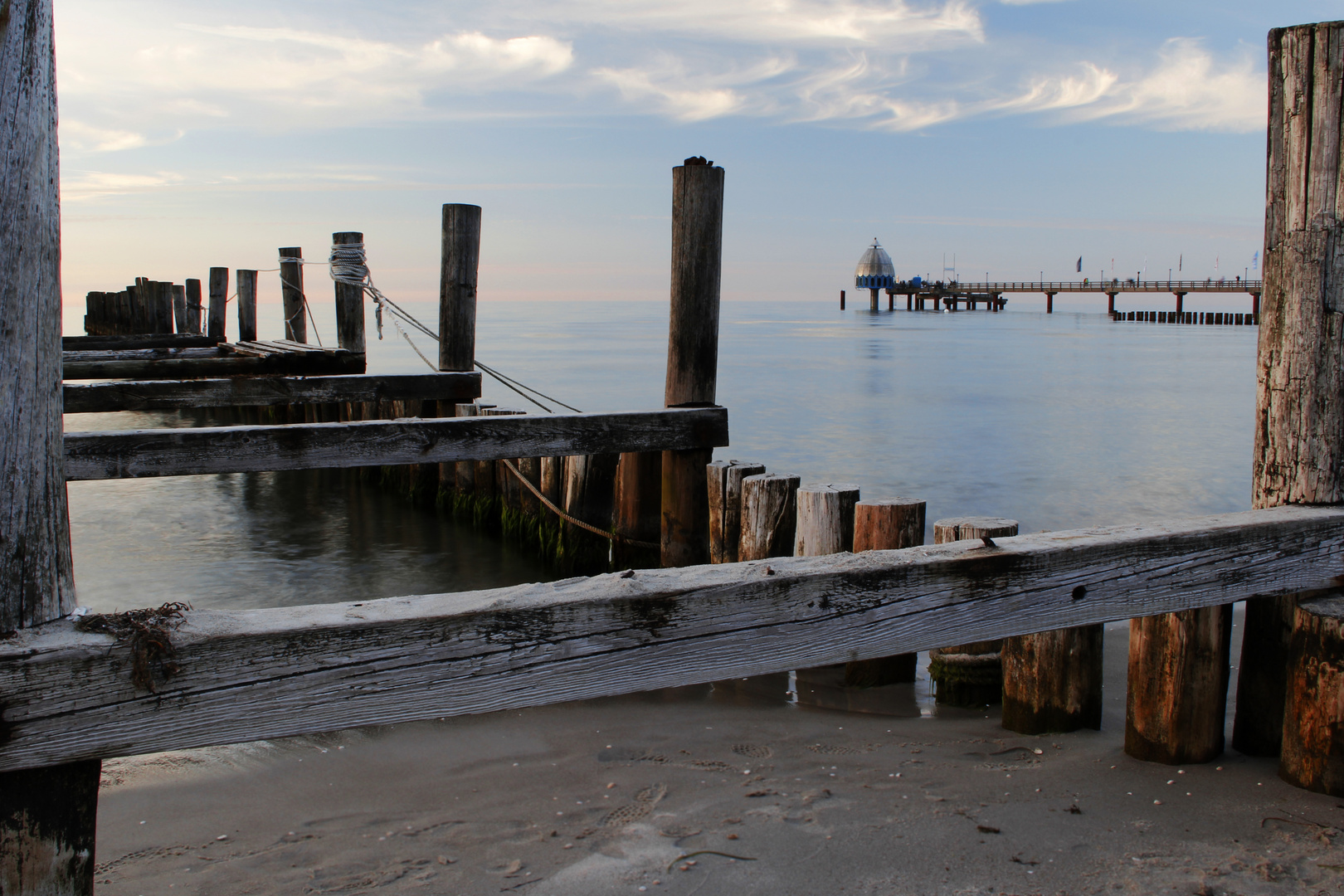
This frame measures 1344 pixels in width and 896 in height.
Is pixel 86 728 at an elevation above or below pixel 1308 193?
below

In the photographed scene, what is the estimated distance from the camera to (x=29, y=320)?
62.6 inches

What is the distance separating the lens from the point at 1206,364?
34.9 metres

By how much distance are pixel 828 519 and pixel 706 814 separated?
1.59 m

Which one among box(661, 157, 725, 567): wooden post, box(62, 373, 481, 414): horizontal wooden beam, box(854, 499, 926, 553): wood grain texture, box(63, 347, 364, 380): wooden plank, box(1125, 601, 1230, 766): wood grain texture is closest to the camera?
box(1125, 601, 1230, 766): wood grain texture

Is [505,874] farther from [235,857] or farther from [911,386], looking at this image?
[911,386]

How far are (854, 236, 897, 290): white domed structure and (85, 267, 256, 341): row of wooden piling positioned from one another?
8748 cm

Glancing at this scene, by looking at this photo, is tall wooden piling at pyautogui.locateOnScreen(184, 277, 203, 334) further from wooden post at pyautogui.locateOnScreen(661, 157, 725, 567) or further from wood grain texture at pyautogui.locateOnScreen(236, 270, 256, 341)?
wooden post at pyautogui.locateOnScreen(661, 157, 725, 567)

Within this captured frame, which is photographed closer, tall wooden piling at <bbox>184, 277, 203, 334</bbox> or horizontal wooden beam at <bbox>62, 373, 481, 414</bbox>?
horizontal wooden beam at <bbox>62, 373, 481, 414</bbox>

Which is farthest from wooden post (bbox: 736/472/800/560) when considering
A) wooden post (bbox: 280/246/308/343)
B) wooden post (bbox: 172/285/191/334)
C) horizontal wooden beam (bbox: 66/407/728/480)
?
wooden post (bbox: 172/285/191/334)

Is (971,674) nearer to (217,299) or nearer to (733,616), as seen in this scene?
(733,616)

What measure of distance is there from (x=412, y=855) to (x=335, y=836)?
32cm

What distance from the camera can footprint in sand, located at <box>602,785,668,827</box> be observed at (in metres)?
2.85

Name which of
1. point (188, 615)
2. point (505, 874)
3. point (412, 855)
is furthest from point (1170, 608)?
point (188, 615)

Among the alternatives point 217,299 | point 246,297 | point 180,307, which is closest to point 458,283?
point 246,297
